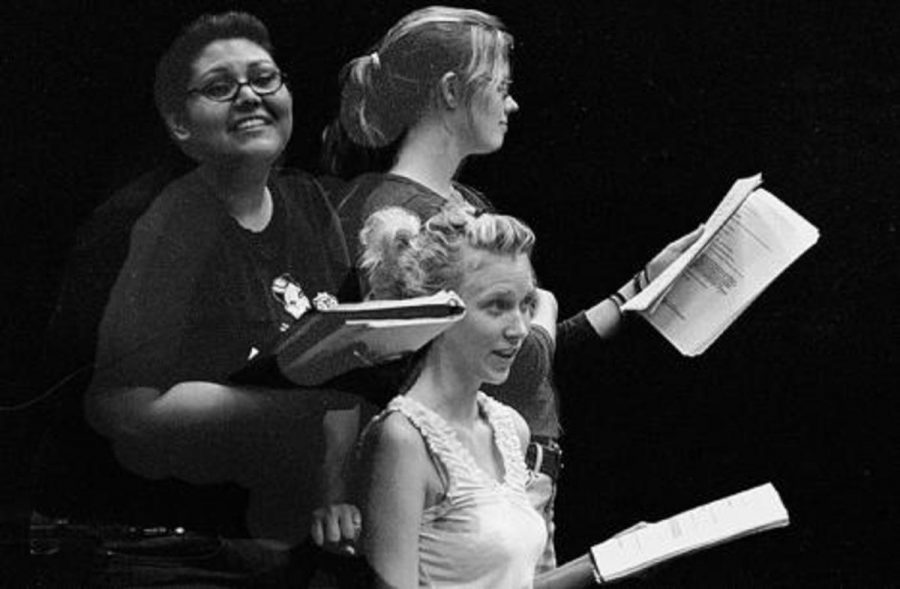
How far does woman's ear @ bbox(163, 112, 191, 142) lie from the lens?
3.76m

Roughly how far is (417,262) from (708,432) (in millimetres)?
768

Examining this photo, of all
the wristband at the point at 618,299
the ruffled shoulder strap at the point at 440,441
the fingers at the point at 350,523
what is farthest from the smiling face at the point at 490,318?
the fingers at the point at 350,523

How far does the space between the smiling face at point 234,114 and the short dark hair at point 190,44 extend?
1 cm

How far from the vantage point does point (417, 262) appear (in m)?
3.75

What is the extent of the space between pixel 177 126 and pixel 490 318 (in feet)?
2.24

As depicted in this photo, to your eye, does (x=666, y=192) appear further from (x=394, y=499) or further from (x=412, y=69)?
(x=394, y=499)

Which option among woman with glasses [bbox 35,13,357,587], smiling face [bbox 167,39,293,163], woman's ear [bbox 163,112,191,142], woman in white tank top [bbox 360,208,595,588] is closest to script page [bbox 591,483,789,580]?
woman in white tank top [bbox 360,208,595,588]

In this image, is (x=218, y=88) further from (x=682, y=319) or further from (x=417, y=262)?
(x=682, y=319)

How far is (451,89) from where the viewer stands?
3.89 meters

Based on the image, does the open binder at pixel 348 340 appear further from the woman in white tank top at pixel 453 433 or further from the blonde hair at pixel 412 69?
the blonde hair at pixel 412 69

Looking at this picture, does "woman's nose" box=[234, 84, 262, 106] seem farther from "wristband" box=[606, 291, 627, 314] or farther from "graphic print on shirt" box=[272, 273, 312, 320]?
"wristband" box=[606, 291, 627, 314]

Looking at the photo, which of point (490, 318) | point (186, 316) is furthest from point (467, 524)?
point (186, 316)

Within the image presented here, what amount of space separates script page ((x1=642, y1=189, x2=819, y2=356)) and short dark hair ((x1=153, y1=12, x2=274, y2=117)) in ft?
3.05

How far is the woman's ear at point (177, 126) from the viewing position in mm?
3758
